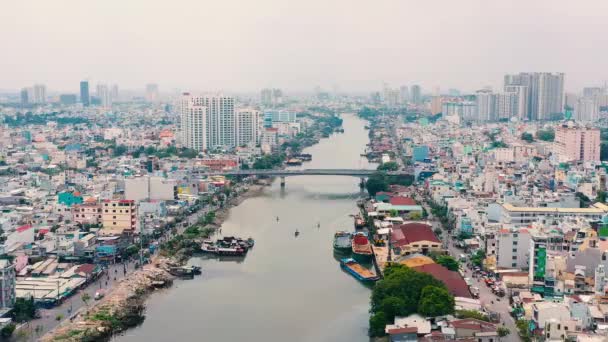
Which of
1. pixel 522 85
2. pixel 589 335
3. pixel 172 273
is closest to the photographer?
pixel 589 335

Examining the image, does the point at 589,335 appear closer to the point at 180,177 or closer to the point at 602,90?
the point at 180,177

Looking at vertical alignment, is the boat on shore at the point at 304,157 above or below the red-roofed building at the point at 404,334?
above

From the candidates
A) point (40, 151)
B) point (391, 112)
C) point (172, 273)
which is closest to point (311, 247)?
point (172, 273)

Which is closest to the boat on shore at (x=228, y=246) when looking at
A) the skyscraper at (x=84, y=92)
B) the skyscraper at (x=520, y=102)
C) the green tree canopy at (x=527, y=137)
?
the green tree canopy at (x=527, y=137)

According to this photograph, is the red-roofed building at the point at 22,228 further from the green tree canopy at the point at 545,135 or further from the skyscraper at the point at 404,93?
the skyscraper at the point at 404,93

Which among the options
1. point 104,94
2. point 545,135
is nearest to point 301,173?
point 545,135

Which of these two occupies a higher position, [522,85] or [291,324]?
[522,85]
